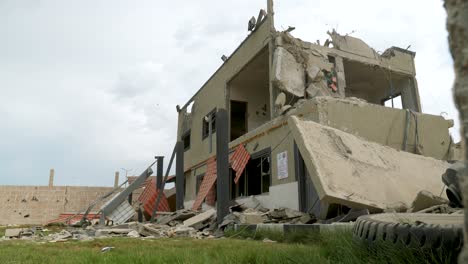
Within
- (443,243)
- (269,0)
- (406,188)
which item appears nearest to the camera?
(443,243)

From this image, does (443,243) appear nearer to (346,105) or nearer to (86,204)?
(346,105)

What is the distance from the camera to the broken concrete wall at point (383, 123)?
10.1 m

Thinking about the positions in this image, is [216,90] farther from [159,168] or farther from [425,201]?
[425,201]

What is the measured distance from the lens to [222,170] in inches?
392

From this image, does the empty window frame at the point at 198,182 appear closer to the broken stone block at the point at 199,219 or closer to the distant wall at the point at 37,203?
the broken stone block at the point at 199,219

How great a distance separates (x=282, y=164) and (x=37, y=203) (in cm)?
2024

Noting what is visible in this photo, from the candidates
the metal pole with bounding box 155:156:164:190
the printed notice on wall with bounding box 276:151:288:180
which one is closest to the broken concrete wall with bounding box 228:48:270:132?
the metal pole with bounding box 155:156:164:190

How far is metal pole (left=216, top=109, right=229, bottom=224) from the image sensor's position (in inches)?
380

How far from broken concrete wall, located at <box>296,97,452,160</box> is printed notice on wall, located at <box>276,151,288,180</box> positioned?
146 centimetres

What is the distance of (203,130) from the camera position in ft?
65.6

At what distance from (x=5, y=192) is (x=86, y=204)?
201 inches

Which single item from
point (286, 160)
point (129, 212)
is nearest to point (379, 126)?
point (286, 160)

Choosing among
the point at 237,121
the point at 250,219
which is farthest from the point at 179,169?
the point at 250,219

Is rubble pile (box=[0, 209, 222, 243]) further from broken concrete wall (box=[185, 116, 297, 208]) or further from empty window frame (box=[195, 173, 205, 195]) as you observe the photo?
empty window frame (box=[195, 173, 205, 195])
